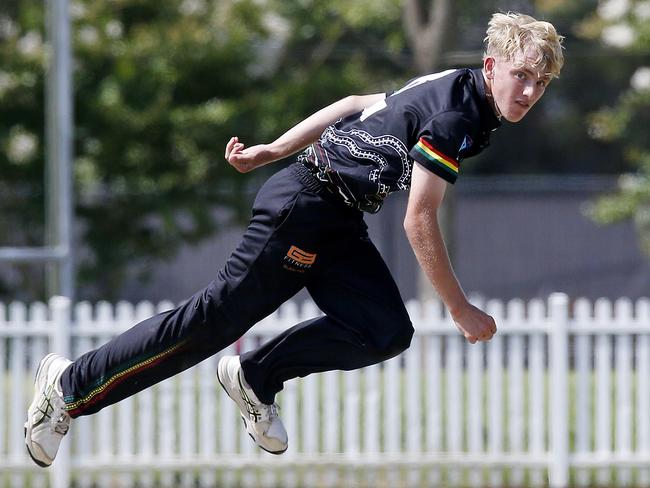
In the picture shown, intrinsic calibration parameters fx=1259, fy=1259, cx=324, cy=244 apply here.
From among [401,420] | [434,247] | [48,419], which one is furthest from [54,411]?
[401,420]

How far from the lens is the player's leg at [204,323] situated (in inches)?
166

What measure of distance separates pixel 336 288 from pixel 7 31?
983 centimetres

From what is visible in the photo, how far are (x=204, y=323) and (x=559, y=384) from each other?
146 inches

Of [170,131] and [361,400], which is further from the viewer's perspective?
[170,131]

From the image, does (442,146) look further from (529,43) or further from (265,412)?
(265,412)

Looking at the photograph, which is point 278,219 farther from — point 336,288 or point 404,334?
point 404,334

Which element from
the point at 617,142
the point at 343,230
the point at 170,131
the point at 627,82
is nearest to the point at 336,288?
the point at 343,230

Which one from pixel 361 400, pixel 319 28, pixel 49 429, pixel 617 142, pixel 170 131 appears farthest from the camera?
pixel 617 142

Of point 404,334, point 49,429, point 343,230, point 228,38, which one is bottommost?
point 49,429

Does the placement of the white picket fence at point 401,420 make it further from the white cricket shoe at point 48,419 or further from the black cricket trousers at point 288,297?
the black cricket trousers at point 288,297

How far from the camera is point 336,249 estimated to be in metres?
4.27

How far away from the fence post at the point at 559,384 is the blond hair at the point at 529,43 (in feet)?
11.7

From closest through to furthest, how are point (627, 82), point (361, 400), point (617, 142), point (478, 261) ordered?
point (361, 400) → point (478, 261) → point (627, 82) → point (617, 142)

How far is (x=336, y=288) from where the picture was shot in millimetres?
4293
